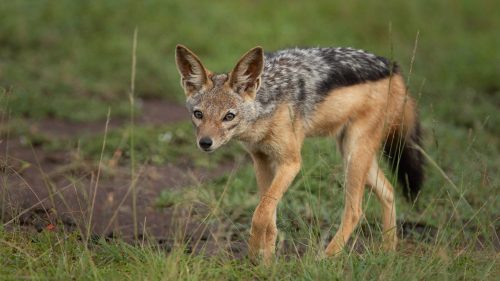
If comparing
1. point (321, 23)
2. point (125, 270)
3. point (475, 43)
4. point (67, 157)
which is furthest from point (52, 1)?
point (125, 270)

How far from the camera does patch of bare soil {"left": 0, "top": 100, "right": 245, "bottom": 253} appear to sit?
5.57 meters

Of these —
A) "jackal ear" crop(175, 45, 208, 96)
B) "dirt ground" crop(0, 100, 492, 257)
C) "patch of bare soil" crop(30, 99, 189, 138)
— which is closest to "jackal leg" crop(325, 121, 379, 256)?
"dirt ground" crop(0, 100, 492, 257)

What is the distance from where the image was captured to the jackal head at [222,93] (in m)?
5.37

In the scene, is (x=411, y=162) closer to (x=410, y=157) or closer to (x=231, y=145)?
(x=410, y=157)

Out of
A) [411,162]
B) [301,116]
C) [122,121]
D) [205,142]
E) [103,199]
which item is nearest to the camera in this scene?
[205,142]

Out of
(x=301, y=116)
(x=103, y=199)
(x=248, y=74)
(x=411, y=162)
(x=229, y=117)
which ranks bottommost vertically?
(x=103, y=199)

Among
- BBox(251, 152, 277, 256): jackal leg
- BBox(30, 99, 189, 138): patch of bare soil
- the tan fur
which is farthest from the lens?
BBox(30, 99, 189, 138): patch of bare soil

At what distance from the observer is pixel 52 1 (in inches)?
475

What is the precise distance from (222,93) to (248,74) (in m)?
0.21

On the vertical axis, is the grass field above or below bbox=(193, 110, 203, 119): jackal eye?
below

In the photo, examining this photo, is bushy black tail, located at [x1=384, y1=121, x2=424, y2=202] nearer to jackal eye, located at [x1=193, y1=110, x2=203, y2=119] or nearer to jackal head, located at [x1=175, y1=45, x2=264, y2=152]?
jackal head, located at [x1=175, y1=45, x2=264, y2=152]

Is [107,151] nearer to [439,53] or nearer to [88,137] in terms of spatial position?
[88,137]

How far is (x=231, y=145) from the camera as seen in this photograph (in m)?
8.52

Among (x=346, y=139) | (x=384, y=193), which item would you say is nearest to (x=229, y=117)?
(x=346, y=139)
